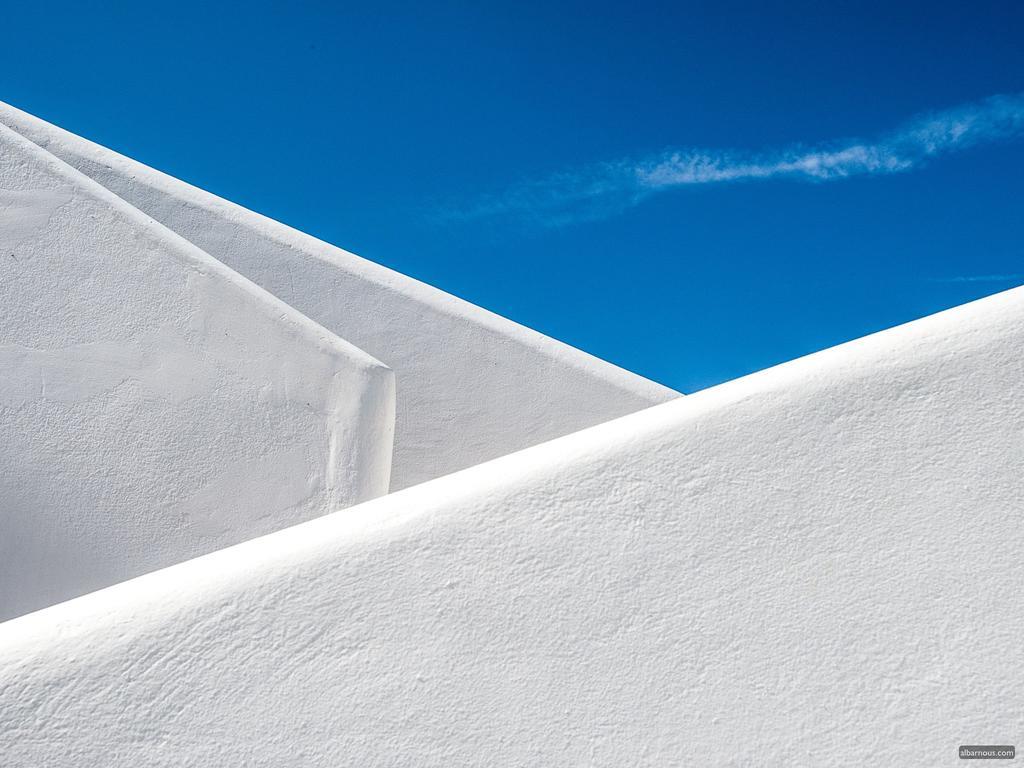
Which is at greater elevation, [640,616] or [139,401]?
[139,401]

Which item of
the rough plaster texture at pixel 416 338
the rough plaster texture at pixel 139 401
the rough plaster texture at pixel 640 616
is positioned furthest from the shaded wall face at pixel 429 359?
the rough plaster texture at pixel 640 616

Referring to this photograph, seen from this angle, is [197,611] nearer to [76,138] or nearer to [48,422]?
[48,422]

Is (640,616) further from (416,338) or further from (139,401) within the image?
(416,338)

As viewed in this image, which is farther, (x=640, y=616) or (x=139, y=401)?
(x=139, y=401)

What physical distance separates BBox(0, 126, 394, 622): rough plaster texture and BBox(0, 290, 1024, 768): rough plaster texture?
172 cm

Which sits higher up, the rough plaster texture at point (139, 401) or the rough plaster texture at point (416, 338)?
the rough plaster texture at point (416, 338)

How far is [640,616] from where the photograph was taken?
6.40 feet

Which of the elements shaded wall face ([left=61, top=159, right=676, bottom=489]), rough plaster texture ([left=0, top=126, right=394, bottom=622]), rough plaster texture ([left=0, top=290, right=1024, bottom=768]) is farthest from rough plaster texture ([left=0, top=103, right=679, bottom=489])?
rough plaster texture ([left=0, top=290, right=1024, bottom=768])

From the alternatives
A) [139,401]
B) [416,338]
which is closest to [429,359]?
[416,338]

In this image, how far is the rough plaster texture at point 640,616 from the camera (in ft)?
6.16

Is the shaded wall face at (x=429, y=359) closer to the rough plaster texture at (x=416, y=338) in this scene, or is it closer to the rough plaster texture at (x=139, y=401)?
the rough plaster texture at (x=416, y=338)

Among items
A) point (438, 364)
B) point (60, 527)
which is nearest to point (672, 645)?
point (60, 527)

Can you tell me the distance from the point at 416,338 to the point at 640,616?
3.71m

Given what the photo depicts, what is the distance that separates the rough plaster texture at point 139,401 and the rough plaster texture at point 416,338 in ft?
3.96
